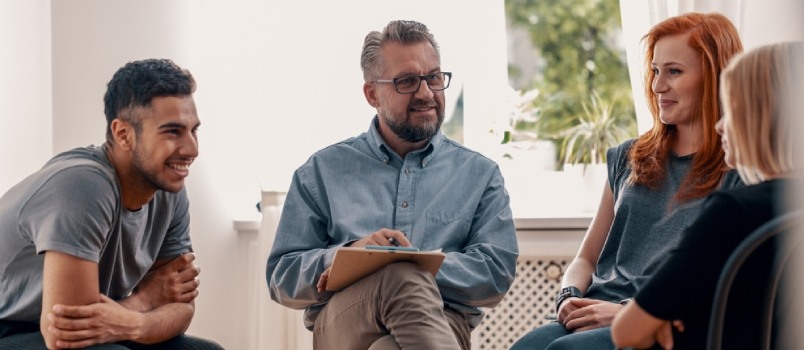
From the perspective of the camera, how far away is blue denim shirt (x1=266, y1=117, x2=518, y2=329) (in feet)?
8.53

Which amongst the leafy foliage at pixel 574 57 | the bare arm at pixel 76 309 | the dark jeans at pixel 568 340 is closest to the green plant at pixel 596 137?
the dark jeans at pixel 568 340

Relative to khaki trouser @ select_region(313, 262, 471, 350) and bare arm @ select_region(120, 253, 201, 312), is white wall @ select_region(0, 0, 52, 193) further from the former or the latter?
khaki trouser @ select_region(313, 262, 471, 350)

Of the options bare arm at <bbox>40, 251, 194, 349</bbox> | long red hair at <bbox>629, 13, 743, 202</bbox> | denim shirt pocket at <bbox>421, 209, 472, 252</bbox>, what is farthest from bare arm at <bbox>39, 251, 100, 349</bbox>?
long red hair at <bbox>629, 13, 743, 202</bbox>

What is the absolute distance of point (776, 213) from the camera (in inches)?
65.6

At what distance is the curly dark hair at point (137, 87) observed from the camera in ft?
7.97

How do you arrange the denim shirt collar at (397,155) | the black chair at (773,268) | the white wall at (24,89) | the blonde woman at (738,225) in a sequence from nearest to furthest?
1. the black chair at (773,268)
2. the blonde woman at (738,225)
3. the denim shirt collar at (397,155)
4. the white wall at (24,89)

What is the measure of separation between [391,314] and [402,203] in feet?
1.56

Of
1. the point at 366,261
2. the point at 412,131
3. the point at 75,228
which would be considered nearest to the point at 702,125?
the point at 412,131

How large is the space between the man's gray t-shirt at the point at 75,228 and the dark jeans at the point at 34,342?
0.08 ft

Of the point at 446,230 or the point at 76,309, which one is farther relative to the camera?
the point at 446,230

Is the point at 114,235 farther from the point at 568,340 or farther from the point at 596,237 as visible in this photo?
the point at 596,237

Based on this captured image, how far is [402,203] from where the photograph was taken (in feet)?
8.89

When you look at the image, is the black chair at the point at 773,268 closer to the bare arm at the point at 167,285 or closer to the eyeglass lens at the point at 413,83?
the eyeglass lens at the point at 413,83

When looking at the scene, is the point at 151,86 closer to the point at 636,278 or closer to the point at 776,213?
the point at 636,278
